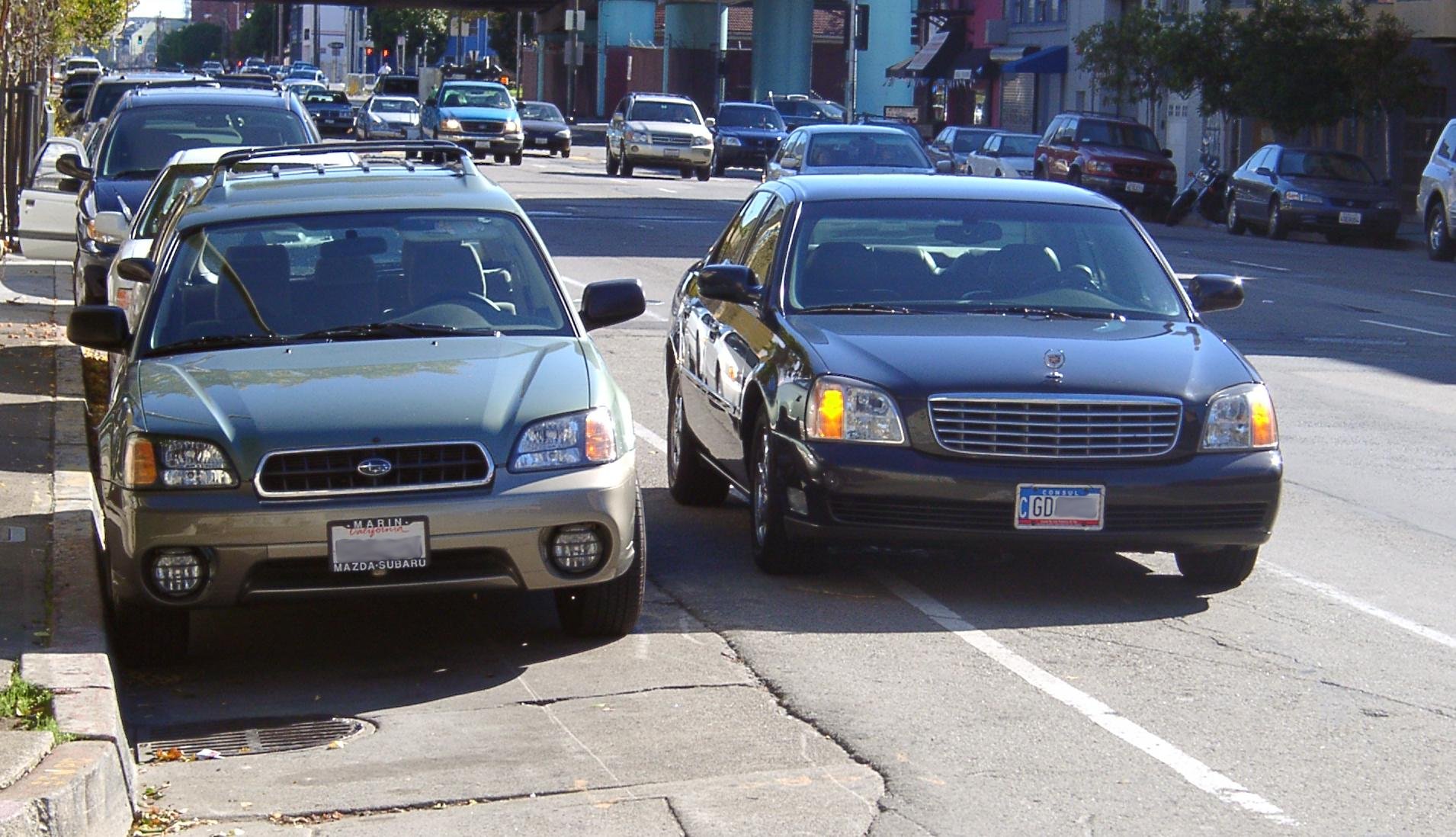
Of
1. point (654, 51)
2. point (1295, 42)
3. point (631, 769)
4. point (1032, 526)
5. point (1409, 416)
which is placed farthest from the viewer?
point (654, 51)

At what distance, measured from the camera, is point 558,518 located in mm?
6840

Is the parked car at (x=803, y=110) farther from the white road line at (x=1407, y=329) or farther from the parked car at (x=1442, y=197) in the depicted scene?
the white road line at (x=1407, y=329)

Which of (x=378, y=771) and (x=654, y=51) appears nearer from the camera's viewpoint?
(x=378, y=771)

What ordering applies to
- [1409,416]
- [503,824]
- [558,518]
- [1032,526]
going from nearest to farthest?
[503,824]
[558,518]
[1032,526]
[1409,416]

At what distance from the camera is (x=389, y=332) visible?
25.3ft

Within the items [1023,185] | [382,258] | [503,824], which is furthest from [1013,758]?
[1023,185]

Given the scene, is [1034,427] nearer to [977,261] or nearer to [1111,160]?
[977,261]

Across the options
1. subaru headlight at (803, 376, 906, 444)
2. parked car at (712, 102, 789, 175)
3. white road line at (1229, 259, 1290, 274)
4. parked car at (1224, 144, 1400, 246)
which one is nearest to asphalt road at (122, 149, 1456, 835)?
subaru headlight at (803, 376, 906, 444)

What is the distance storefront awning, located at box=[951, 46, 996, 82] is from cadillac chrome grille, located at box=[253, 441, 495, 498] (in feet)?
213

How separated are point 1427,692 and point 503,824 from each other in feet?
10.4

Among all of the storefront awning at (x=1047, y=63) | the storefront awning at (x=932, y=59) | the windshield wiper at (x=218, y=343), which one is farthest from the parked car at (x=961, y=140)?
the windshield wiper at (x=218, y=343)

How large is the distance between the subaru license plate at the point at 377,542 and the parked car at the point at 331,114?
54.4 metres

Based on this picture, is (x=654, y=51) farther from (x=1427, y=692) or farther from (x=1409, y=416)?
(x=1427, y=692)

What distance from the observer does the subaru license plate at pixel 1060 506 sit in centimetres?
774
